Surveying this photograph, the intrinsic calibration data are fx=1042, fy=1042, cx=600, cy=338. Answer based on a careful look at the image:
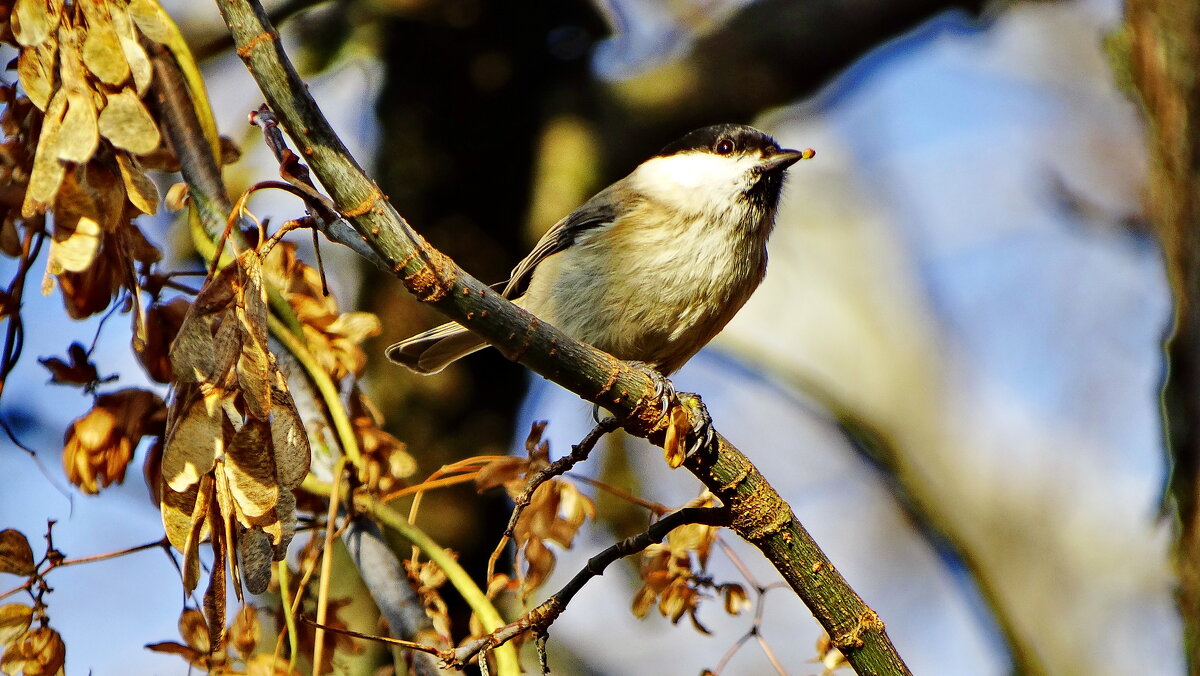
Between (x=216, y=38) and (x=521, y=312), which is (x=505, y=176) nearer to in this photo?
(x=216, y=38)

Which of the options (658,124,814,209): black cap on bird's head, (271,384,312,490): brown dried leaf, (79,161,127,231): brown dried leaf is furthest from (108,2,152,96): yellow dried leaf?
(658,124,814,209): black cap on bird's head

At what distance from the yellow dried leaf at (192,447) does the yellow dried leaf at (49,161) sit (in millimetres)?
411

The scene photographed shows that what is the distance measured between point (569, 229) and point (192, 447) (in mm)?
2069

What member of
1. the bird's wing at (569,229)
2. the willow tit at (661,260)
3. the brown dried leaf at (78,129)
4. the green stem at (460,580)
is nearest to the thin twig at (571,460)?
the green stem at (460,580)

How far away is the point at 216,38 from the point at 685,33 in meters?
2.05

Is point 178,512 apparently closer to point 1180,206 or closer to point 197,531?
point 197,531

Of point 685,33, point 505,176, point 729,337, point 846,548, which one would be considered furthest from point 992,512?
point 505,176

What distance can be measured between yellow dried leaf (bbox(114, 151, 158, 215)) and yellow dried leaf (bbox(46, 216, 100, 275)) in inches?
3.1

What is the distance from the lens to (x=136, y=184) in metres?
1.51

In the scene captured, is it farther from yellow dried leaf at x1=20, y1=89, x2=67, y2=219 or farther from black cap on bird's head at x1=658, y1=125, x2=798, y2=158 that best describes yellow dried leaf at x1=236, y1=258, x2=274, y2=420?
black cap on bird's head at x1=658, y1=125, x2=798, y2=158

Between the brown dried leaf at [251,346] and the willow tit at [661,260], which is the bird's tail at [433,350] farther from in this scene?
the brown dried leaf at [251,346]

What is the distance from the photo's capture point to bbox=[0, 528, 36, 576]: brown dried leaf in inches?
63.4

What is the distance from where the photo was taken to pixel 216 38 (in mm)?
3994

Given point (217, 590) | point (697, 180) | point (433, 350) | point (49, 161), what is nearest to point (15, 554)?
point (217, 590)
